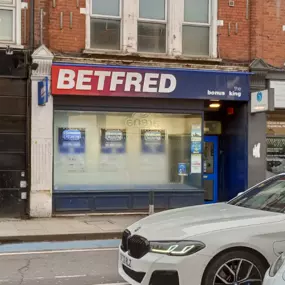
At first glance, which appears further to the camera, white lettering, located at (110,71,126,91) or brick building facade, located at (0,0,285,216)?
white lettering, located at (110,71,126,91)

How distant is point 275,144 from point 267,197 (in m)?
8.61

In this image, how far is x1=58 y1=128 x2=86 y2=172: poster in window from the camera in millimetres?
13031

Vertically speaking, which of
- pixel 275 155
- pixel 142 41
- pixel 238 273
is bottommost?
pixel 238 273

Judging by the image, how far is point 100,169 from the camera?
43.8 feet

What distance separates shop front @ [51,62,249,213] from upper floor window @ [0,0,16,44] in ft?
4.74

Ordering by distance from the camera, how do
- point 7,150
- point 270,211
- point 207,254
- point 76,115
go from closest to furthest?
1. point 207,254
2. point 270,211
3. point 7,150
4. point 76,115

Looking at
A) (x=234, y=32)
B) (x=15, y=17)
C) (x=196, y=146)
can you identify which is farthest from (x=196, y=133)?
(x=15, y=17)

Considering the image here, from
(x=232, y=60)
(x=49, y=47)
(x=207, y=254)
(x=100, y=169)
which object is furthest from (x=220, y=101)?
(x=207, y=254)

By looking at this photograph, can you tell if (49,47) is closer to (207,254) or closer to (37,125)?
(37,125)

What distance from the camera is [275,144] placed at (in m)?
14.6

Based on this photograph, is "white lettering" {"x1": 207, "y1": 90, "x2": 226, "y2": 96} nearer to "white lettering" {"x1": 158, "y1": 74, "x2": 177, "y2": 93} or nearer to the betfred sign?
the betfred sign

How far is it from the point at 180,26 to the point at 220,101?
8.30 feet

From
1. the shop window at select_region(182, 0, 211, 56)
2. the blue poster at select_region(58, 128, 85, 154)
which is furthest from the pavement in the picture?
the shop window at select_region(182, 0, 211, 56)

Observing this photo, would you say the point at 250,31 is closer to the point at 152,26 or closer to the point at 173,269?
the point at 152,26
